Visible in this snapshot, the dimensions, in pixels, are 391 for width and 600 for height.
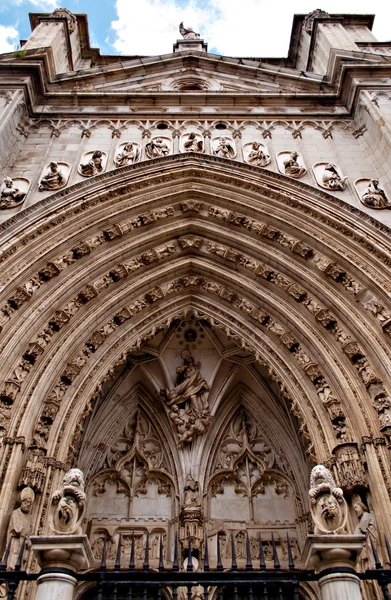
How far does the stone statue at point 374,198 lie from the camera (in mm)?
9164

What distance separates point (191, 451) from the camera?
9.47 metres

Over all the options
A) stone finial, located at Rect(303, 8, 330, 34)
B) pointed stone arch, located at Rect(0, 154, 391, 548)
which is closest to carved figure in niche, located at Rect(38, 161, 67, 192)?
pointed stone arch, located at Rect(0, 154, 391, 548)

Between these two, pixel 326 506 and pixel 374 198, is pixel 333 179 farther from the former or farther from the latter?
pixel 326 506

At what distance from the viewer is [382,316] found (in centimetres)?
791

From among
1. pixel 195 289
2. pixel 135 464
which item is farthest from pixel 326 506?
pixel 195 289

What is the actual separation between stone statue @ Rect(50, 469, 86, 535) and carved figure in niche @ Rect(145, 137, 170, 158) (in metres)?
7.45

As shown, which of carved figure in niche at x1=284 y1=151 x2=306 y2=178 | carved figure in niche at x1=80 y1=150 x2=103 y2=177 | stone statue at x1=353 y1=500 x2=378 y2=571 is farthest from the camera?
carved figure in niche at x1=284 y1=151 x2=306 y2=178

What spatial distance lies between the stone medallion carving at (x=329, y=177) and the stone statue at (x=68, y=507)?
726 cm

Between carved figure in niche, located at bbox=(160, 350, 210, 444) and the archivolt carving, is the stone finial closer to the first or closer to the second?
carved figure in niche, located at bbox=(160, 350, 210, 444)

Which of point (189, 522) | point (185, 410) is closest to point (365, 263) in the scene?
point (185, 410)

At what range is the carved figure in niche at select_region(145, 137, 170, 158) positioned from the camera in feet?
34.9

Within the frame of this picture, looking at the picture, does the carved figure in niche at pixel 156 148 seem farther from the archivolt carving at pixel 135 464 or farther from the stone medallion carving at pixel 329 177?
the archivolt carving at pixel 135 464

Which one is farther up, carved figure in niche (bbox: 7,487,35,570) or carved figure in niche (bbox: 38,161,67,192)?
carved figure in niche (bbox: 38,161,67,192)

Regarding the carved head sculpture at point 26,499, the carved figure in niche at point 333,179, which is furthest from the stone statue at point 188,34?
the carved head sculpture at point 26,499
